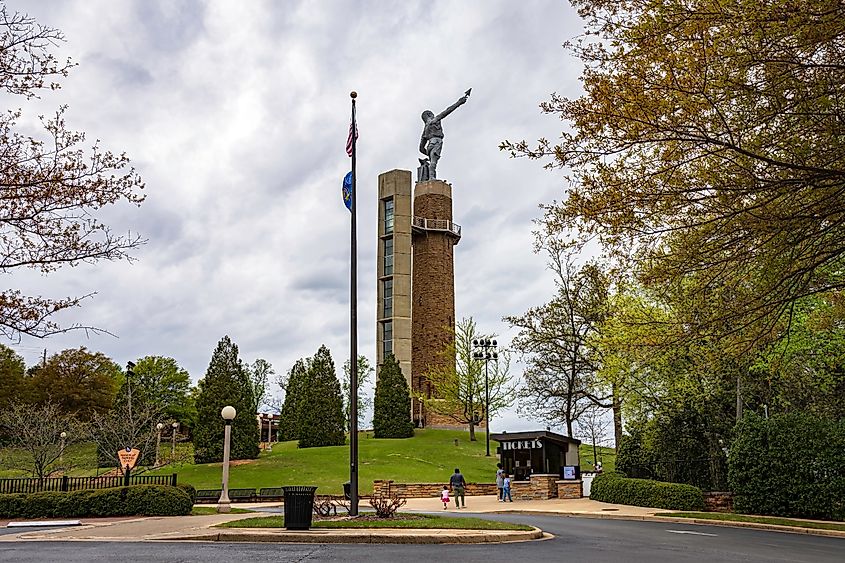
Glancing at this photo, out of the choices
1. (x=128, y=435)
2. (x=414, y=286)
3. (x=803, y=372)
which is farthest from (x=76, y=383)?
(x=803, y=372)

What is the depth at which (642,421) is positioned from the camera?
29297 millimetres

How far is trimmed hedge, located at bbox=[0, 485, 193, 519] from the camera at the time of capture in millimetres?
22594

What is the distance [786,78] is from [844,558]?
8.36 metres

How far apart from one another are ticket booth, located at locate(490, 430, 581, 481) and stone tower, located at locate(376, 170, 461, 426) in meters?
23.7

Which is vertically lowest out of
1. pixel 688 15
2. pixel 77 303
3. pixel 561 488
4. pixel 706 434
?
pixel 561 488

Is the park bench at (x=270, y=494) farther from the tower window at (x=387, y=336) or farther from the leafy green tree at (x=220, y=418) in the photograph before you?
the tower window at (x=387, y=336)

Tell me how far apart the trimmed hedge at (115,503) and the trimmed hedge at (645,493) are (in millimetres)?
15792

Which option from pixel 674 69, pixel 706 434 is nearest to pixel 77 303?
pixel 674 69

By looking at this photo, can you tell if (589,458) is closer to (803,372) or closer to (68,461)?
(68,461)

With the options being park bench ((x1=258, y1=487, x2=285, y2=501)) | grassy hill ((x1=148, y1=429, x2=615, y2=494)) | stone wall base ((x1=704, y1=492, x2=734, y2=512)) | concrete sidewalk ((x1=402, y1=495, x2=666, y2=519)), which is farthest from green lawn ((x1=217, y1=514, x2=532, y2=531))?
grassy hill ((x1=148, y1=429, x2=615, y2=494))

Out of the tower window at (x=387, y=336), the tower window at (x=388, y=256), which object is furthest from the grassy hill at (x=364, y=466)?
the tower window at (x=388, y=256)

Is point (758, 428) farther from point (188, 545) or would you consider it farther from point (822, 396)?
point (188, 545)

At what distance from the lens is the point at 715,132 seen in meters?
9.69

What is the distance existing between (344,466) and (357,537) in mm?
31026
